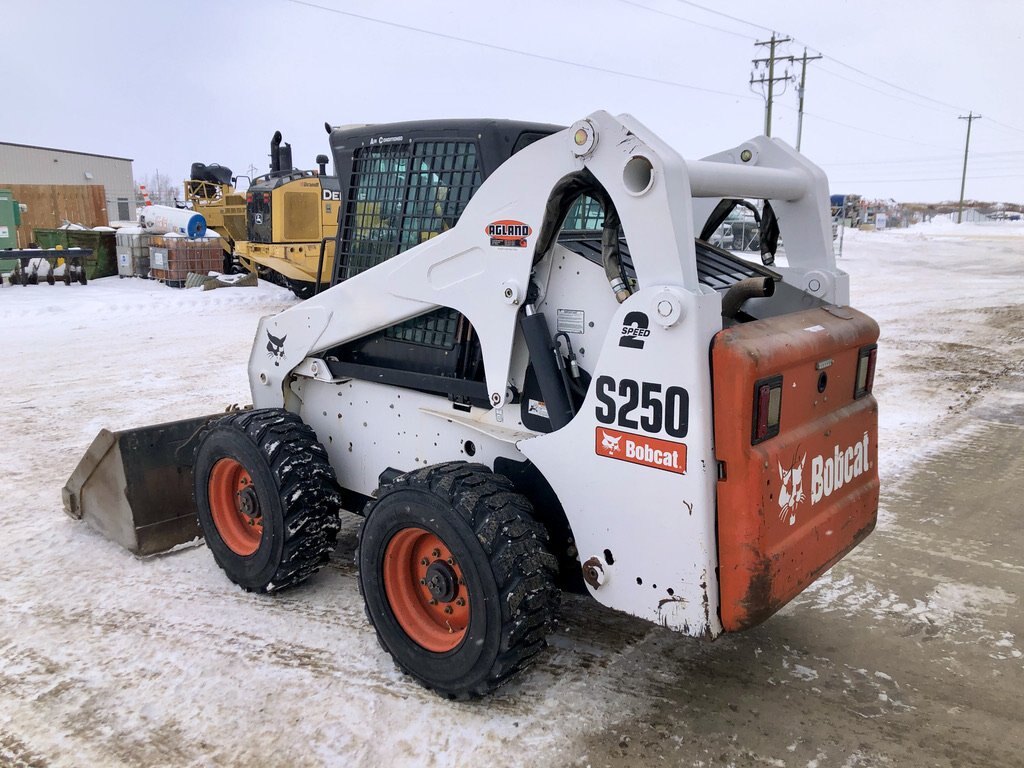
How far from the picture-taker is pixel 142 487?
4.61 meters

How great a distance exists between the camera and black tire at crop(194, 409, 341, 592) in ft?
12.7

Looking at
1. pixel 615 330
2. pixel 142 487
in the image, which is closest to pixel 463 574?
pixel 615 330

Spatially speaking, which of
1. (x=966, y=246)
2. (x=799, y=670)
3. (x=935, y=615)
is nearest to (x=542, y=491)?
(x=799, y=670)

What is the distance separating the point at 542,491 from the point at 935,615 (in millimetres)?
2172

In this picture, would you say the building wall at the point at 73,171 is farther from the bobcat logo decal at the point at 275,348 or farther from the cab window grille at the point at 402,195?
the cab window grille at the point at 402,195

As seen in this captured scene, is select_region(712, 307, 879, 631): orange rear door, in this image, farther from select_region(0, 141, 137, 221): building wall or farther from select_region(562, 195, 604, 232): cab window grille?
select_region(0, 141, 137, 221): building wall

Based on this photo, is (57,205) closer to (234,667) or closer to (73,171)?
(73,171)

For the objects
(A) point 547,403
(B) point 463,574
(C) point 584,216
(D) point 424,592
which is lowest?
(D) point 424,592

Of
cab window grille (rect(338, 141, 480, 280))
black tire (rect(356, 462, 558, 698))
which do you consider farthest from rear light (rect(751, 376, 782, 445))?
cab window grille (rect(338, 141, 480, 280))

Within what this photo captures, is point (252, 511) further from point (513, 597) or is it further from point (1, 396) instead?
point (1, 396)

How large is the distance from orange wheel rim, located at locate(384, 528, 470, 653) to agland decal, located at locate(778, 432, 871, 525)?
126 cm

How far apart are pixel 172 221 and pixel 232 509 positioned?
16889mm

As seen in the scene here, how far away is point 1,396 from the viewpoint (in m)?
8.44

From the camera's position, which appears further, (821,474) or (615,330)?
(821,474)
